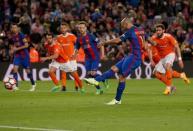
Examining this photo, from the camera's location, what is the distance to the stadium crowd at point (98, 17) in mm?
34094

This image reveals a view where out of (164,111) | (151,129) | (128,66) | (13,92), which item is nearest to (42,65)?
(13,92)

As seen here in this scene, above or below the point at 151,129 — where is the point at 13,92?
below

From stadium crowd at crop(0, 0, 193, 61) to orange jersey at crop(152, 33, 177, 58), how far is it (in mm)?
10377

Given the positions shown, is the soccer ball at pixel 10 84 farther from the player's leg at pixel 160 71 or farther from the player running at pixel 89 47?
the player's leg at pixel 160 71

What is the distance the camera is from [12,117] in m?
15.1

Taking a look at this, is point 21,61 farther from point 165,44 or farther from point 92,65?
point 165,44

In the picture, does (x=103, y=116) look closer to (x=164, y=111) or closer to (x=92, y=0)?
(x=164, y=111)

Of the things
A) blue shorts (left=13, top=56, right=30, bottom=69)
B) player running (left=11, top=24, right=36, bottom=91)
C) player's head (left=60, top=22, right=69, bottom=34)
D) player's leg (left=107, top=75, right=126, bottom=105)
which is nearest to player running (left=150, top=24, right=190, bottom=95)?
player's head (left=60, top=22, right=69, bottom=34)

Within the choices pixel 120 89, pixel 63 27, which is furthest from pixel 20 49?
pixel 120 89

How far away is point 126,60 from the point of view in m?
18.5

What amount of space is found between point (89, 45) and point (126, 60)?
5869 mm

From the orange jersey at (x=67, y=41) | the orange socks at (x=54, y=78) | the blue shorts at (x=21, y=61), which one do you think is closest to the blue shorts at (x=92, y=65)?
the orange socks at (x=54, y=78)

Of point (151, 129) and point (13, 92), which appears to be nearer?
point (151, 129)

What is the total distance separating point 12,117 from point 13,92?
8.84 m
